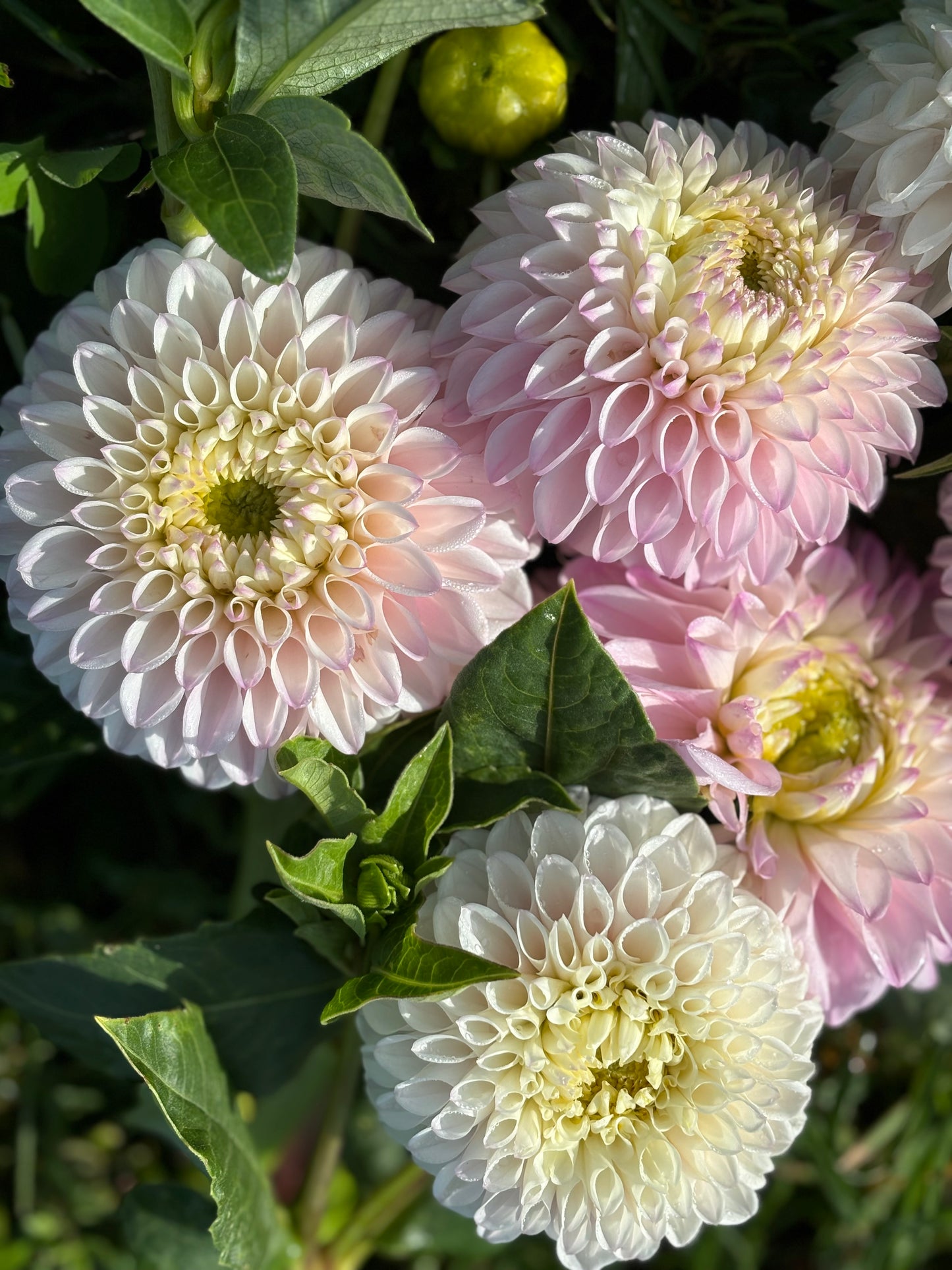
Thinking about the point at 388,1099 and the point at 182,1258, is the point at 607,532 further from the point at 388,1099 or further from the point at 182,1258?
the point at 182,1258

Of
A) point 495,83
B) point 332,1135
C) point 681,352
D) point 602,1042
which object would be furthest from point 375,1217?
point 495,83

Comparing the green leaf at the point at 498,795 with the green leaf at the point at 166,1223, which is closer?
the green leaf at the point at 498,795

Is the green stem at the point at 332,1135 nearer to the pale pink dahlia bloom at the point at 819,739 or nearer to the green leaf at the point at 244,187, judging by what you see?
the pale pink dahlia bloom at the point at 819,739

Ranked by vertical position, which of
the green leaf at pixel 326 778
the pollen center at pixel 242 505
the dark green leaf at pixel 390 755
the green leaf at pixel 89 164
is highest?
the green leaf at pixel 89 164

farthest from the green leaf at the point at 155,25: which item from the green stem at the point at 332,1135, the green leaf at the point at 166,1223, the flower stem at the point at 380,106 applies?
the green leaf at the point at 166,1223

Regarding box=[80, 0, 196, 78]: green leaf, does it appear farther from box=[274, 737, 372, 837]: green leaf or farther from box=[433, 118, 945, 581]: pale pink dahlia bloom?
box=[274, 737, 372, 837]: green leaf

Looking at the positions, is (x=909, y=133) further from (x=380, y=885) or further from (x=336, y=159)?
(x=380, y=885)

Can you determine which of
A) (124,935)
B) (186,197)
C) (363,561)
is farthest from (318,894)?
(124,935)

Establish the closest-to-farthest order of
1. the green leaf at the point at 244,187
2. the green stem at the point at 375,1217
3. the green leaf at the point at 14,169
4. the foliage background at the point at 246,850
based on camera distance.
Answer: the green leaf at the point at 244,187, the green leaf at the point at 14,169, the foliage background at the point at 246,850, the green stem at the point at 375,1217

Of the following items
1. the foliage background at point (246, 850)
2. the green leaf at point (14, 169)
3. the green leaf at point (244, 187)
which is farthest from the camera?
the foliage background at point (246, 850)
